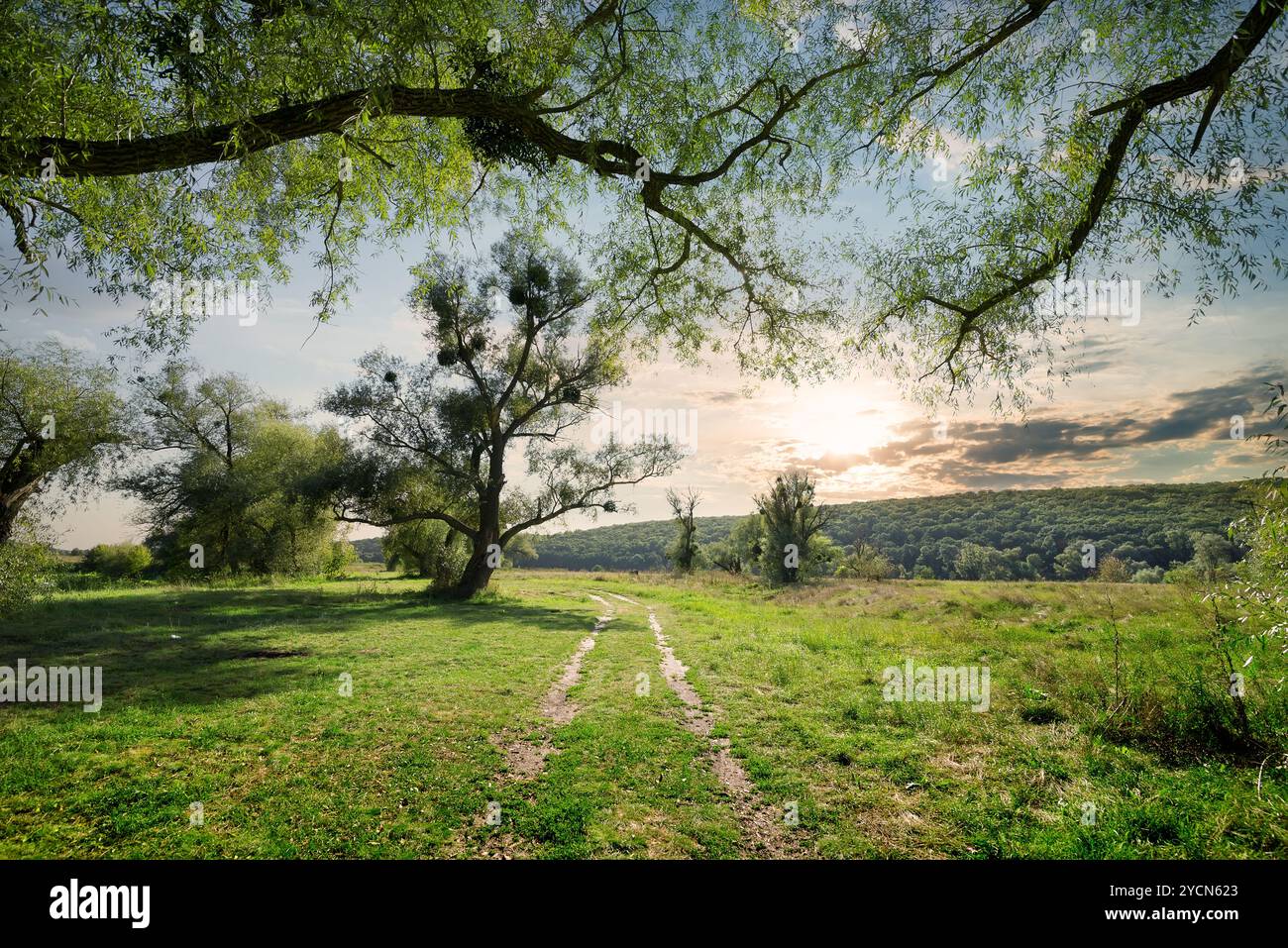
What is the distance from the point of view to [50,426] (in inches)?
775

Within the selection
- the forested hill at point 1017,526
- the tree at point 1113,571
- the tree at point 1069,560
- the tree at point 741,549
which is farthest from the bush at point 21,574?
the tree at point 1069,560

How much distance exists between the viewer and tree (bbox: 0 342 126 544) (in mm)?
19297

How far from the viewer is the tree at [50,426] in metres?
19.3

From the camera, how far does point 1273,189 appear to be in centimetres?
634

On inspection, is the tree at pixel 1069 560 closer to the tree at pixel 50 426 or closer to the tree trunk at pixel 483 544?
the tree trunk at pixel 483 544

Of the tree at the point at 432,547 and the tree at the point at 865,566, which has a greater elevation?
the tree at the point at 432,547

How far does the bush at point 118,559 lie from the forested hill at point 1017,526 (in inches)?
1355

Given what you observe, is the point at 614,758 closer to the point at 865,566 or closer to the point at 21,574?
the point at 21,574

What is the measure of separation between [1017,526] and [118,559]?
104169 millimetres

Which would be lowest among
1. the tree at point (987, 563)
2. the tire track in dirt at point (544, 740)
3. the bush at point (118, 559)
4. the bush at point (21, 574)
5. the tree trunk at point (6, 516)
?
the tree at point (987, 563)

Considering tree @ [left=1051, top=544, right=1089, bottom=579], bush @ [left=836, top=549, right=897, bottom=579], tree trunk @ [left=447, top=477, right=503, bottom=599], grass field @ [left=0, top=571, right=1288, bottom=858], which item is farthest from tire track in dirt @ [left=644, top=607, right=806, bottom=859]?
tree @ [left=1051, top=544, right=1089, bottom=579]

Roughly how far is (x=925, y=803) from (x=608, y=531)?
12588 cm

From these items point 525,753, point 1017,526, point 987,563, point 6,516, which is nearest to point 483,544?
point 6,516
